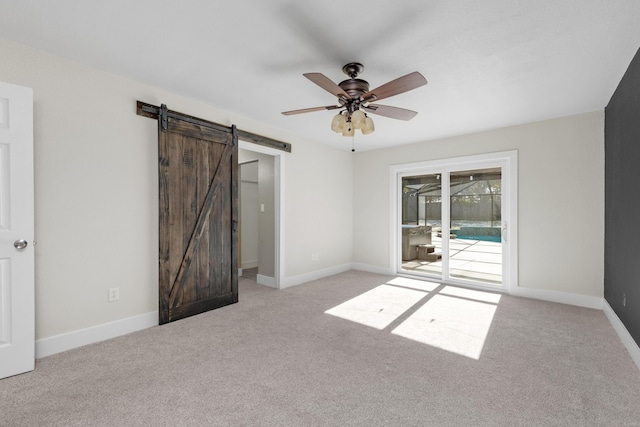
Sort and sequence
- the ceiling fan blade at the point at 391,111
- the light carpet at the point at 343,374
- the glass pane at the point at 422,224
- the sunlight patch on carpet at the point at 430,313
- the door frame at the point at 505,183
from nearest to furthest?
the light carpet at the point at 343,374
the ceiling fan blade at the point at 391,111
the sunlight patch on carpet at the point at 430,313
the door frame at the point at 505,183
the glass pane at the point at 422,224

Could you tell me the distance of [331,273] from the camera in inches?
216

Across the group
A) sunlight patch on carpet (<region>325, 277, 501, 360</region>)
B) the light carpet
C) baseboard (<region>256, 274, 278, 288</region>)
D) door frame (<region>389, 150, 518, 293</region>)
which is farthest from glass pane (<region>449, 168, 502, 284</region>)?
baseboard (<region>256, 274, 278, 288</region>)

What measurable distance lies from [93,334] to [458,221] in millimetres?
4883

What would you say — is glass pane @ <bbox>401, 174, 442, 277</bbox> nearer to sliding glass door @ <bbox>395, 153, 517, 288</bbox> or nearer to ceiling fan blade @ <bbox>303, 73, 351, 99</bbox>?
sliding glass door @ <bbox>395, 153, 517, 288</bbox>

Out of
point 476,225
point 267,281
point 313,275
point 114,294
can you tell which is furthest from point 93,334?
point 476,225

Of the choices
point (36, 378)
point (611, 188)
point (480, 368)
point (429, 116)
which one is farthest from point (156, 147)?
point (611, 188)

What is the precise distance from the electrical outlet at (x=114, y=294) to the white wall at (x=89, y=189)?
4 centimetres

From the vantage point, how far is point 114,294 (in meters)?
2.85

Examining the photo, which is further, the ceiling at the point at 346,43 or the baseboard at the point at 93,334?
the baseboard at the point at 93,334

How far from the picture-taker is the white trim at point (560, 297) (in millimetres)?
3666

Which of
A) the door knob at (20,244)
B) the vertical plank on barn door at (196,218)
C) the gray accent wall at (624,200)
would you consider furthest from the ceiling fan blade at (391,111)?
the door knob at (20,244)

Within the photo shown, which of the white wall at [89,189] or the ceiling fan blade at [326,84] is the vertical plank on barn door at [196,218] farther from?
the ceiling fan blade at [326,84]

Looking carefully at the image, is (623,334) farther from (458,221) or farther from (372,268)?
(372,268)

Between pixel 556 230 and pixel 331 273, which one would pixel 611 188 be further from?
pixel 331 273
